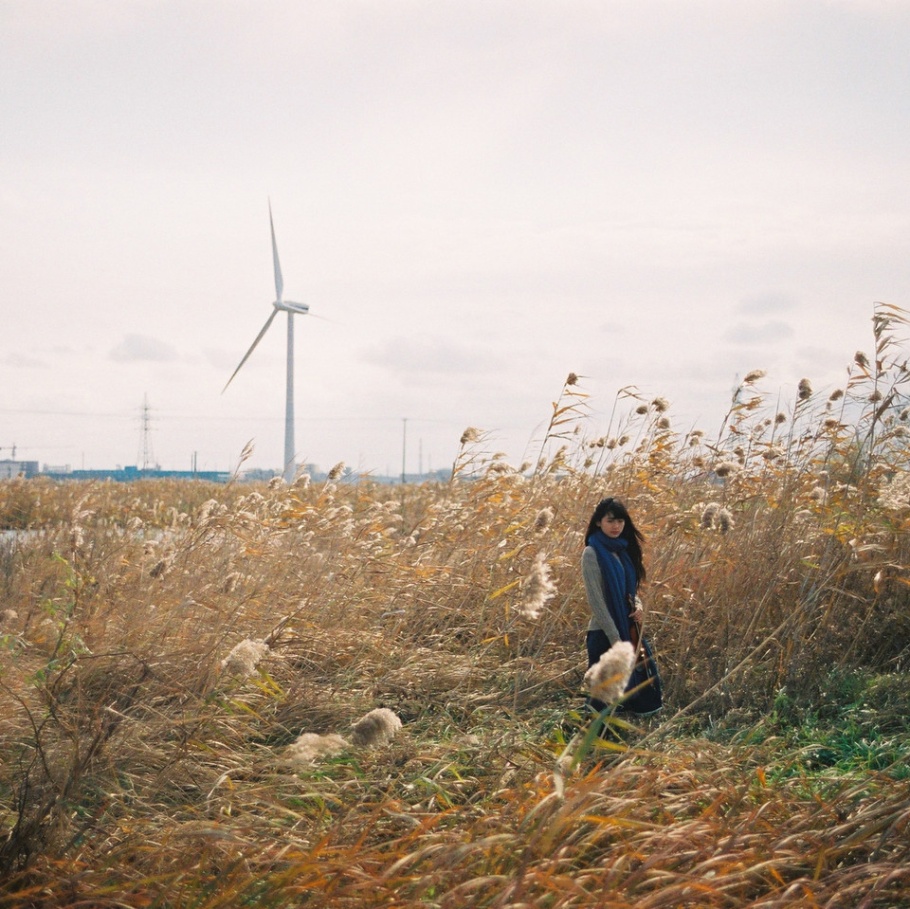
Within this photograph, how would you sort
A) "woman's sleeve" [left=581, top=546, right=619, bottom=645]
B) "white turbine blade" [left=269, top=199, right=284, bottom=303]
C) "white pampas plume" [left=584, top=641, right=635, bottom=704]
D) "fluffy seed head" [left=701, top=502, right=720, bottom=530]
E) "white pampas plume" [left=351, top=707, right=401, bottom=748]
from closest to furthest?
"white pampas plume" [left=584, top=641, right=635, bottom=704] < "white pampas plume" [left=351, top=707, right=401, bottom=748] < "woman's sleeve" [left=581, top=546, right=619, bottom=645] < "fluffy seed head" [left=701, top=502, right=720, bottom=530] < "white turbine blade" [left=269, top=199, right=284, bottom=303]

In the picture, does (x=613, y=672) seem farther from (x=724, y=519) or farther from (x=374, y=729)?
(x=724, y=519)

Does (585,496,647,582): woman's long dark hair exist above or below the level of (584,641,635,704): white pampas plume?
above

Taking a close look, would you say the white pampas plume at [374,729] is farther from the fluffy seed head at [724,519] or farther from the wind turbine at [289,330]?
the wind turbine at [289,330]

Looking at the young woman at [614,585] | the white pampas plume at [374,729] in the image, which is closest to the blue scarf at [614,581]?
the young woman at [614,585]

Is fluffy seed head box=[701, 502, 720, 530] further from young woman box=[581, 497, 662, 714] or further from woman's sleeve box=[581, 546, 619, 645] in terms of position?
woman's sleeve box=[581, 546, 619, 645]

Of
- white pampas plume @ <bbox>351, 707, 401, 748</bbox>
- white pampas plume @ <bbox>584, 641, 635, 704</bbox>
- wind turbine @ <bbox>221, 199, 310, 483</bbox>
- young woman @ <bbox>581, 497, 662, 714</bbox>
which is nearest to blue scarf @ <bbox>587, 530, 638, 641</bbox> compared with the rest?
young woman @ <bbox>581, 497, 662, 714</bbox>

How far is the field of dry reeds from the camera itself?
3.02m

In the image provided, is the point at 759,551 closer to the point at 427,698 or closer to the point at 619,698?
the point at 427,698

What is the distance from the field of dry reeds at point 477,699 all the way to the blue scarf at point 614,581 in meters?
0.28

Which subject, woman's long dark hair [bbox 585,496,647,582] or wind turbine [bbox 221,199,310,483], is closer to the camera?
woman's long dark hair [bbox 585,496,647,582]

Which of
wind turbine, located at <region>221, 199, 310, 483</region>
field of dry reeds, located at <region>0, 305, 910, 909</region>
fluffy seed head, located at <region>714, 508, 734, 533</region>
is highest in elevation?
wind turbine, located at <region>221, 199, 310, 483</region>

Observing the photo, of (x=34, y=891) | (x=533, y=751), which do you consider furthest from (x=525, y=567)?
(x=34, y=891)

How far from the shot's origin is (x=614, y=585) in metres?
5.00

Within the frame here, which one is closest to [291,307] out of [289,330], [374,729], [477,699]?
[289,330]
